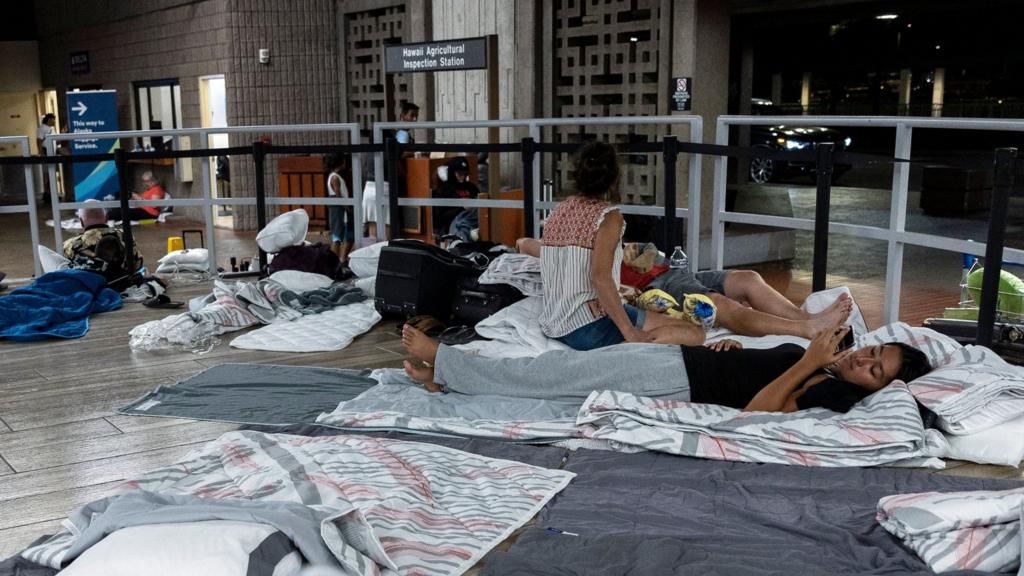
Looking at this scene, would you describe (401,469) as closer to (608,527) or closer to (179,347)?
(608,527)

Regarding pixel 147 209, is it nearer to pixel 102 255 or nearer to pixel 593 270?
pixel 102 255

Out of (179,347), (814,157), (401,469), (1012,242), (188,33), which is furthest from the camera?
(188,33)

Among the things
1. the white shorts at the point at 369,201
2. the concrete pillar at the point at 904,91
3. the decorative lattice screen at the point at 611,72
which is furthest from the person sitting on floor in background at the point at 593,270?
the concrete pillar at the point at 904,91

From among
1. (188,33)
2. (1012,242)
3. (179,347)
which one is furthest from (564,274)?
(188,33)

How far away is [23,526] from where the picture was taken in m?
3.16

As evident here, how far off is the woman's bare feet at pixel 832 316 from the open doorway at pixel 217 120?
10.3m

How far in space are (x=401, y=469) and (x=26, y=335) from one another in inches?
142

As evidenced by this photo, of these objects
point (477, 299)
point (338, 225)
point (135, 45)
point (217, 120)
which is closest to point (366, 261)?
point (477, 299)

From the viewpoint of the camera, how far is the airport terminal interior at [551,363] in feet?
9.16

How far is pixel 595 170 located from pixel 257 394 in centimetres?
187

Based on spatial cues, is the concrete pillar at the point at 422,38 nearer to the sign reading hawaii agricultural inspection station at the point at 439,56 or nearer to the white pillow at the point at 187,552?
the sign reading hawaii agricultural inspection station at the point at 439,56

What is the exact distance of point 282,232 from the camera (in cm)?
723

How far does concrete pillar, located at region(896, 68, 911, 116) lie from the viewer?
16922 millimetres

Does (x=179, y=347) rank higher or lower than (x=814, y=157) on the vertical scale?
lower
